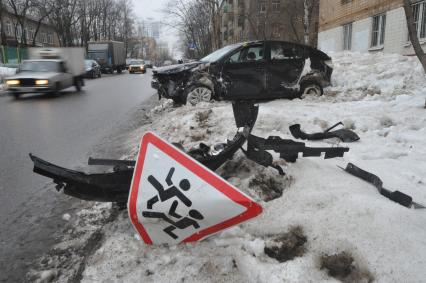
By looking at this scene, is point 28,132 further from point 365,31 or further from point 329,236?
point 365,31

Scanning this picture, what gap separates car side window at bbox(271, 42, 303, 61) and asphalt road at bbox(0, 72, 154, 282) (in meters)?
4.18

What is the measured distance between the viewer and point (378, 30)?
19047mm

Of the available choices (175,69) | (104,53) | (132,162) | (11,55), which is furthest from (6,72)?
(132,162)

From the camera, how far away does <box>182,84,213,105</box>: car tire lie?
975 cm

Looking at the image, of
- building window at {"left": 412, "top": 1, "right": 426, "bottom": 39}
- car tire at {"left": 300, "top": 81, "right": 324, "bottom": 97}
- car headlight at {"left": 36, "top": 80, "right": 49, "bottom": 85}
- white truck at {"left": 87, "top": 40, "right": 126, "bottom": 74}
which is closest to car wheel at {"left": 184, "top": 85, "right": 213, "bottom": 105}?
car tire at {"left": 300, "top": 81, "right": 324, "bottom": 97}

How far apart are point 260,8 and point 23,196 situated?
4221 centimetres

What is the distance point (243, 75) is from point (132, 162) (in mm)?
7042

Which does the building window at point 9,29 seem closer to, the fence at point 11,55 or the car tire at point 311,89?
the fence at point 11,55

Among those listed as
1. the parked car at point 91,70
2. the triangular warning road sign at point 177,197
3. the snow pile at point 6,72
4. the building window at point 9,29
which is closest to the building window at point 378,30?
the triangular warning road sign at point 177,197

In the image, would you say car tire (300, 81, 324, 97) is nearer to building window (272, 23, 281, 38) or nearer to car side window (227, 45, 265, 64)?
car side window (227, 45, 265, 64)

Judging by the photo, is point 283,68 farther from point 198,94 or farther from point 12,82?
point 12,82

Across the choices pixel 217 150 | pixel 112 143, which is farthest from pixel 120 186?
pixel 112 143

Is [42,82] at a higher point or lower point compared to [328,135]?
higher

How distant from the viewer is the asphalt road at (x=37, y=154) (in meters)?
3.01
